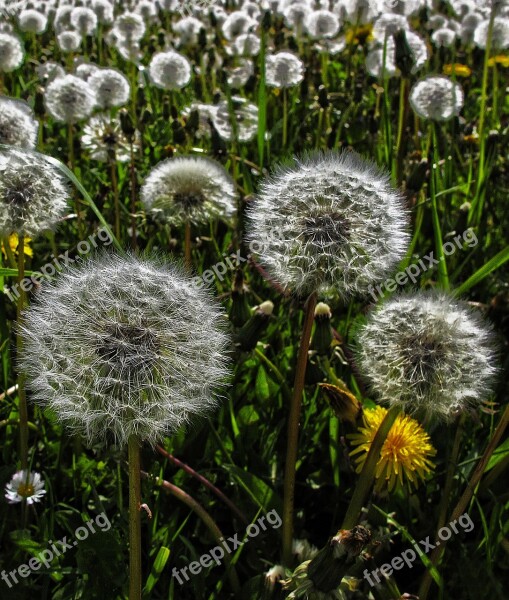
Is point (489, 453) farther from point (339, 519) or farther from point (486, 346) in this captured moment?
point (339, 519)

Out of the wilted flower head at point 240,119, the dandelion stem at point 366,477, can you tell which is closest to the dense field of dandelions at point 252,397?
the dandelion stem at point 366,477

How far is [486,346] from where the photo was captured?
182 cm

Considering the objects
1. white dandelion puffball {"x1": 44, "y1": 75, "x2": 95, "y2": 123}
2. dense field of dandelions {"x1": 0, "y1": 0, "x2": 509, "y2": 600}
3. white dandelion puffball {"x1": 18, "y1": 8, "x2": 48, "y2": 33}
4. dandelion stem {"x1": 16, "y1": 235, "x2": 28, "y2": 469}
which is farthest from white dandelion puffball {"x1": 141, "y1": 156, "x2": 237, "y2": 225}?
white dandelion puffball {"x1": 18, "y1": 8, "x2": 48, "y2": 33}

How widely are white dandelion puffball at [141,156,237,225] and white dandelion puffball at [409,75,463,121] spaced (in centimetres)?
127


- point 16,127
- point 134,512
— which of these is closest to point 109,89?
point 16,127

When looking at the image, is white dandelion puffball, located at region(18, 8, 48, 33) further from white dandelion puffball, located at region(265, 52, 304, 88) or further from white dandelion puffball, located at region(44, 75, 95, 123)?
white dandelion puffball, located at region(44, 75, 95, 123)

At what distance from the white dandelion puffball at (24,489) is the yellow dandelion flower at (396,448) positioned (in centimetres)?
86

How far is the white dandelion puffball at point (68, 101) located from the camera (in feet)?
10.4

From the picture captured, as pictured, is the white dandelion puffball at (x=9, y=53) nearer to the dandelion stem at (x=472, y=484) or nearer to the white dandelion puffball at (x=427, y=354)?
the white dandelion puffball at (x=427, y=354)

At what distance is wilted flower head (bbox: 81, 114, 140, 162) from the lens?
9.65 feet

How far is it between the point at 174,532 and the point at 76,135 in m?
2.88

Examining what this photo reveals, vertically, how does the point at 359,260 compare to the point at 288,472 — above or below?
above

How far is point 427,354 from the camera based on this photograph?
1.63 metres

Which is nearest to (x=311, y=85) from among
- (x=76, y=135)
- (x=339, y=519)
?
(x=76, y=135)
